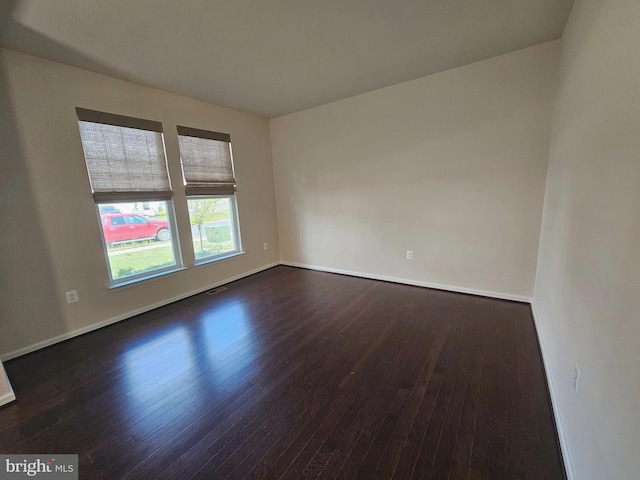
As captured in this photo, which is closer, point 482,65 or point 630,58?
point 630,58

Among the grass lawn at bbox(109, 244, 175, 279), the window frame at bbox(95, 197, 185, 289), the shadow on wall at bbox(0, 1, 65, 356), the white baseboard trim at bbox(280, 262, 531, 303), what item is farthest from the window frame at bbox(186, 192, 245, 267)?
the shadow on wall at bbox(0, 1, 65, 356)

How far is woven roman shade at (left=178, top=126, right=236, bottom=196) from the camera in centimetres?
341

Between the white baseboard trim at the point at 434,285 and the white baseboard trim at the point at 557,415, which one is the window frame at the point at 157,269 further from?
the white baseboard trim at the point at 557,415

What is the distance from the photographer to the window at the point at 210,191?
3461mm

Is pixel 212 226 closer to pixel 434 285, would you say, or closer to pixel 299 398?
pixel 299 398

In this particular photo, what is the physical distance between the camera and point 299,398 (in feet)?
5.56

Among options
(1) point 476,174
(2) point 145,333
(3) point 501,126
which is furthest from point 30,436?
(3) point 501,126

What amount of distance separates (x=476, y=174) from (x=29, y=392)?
4324 mm

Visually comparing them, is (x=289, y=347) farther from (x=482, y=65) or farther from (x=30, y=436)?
(x=482, y=65)

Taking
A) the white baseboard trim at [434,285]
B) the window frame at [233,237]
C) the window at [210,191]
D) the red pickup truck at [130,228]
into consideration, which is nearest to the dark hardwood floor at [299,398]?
the white baseboard trim at [434,285]

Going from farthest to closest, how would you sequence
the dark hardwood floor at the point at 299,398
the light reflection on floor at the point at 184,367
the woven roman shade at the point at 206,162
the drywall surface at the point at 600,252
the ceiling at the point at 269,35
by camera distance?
1. the woven roman shade at the point at 206,162
2. the ceiling at the point at 269,35
3. the light reflection on floor at the point at 184,367
4. the dark hardwood floor at the point at 299,398
5. the drywall surface at the point at 600,252

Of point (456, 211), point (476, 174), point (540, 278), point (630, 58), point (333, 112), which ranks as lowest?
point (540, 278)

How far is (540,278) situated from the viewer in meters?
2.49

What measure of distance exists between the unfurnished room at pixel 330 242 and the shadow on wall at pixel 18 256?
0.6 inches
